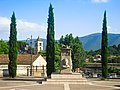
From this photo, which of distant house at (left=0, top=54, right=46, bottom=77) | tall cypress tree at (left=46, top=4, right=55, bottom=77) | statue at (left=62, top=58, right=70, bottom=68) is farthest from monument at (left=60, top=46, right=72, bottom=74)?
distant house at (left=0, top=54, right=46, bottom=77)

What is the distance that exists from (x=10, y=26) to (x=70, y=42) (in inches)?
1022

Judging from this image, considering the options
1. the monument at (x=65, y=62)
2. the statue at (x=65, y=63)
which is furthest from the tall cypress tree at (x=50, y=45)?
the statue at (x=65, y=63)

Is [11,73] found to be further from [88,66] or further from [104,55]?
[88,66]

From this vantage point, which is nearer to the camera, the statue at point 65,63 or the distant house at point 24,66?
the statue at point 65,63

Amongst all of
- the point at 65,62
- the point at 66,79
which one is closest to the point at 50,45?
the point at 65,62

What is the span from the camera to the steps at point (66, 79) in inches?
1307

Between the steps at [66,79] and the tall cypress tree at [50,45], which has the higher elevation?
the tall cypress tree at [50,45]

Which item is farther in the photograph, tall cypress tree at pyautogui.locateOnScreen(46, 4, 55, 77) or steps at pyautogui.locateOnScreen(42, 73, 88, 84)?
tall cypress tree at pyautogui.locateOnScreen(46, 4, 55, 77)

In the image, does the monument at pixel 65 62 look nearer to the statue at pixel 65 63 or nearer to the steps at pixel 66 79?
the statue at pixel 65 63

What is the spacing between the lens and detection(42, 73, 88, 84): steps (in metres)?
33.2

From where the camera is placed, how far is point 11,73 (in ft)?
137

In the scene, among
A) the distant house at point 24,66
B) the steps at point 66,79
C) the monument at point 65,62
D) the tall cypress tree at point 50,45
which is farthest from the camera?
the distant house at point 24,66

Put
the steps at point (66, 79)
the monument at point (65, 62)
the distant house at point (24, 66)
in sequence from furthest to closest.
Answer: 1. the distant house at point (24, 66)
2. the monument at point (65, 62)
3. the steps at point (66, 79)

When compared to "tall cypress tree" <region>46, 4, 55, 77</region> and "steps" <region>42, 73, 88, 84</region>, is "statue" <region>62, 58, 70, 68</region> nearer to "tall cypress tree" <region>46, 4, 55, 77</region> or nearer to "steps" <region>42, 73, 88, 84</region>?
"steps" <region>42, 73, 88, 84</region>
